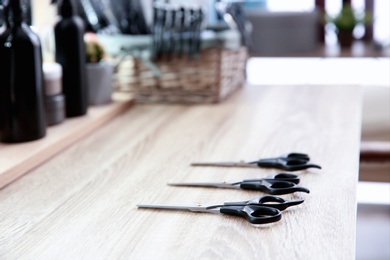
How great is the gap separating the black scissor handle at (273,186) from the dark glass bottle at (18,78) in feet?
1.41

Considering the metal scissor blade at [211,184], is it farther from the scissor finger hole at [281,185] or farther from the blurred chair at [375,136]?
the blurred chair at [375,136]

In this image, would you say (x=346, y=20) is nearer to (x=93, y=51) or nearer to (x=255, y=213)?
(x=93, y=51)

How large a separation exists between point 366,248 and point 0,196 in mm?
1383

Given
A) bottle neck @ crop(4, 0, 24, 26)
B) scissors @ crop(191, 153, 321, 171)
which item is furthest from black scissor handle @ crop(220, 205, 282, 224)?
bottle neck @ crop(4, 0, 24, 26)

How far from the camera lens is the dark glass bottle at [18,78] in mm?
1120

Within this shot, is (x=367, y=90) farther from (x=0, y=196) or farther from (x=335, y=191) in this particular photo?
(x=0, y=196)

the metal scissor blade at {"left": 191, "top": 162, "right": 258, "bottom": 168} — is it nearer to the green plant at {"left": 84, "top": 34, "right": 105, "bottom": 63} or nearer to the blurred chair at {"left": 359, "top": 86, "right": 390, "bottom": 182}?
the green plant at {"left": 84, "top": 34, "right": 105, "bottom": 63}

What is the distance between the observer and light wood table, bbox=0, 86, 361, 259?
0.75m

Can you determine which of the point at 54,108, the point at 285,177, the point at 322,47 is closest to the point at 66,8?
the point at 54,108

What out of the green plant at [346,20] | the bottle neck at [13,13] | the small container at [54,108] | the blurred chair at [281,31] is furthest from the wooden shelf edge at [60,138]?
the green plant at [346,20]

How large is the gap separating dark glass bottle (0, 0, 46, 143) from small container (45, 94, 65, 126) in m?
0.12

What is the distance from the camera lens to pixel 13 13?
115cm

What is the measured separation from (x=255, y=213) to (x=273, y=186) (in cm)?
11

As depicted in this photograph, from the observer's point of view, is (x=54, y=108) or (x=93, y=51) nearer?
(x=54, y=108)
